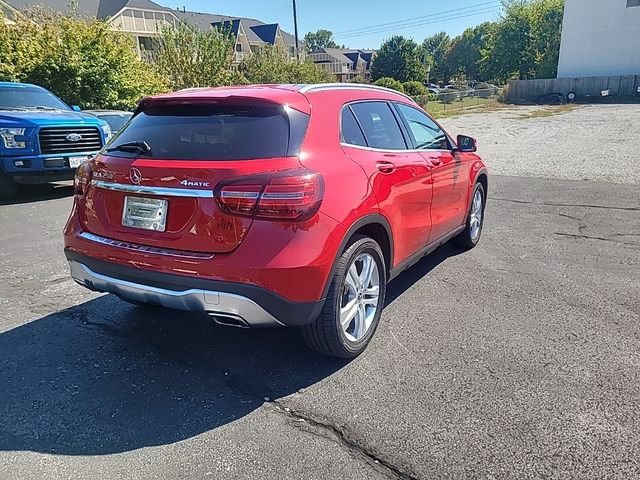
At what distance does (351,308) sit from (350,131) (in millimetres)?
1185

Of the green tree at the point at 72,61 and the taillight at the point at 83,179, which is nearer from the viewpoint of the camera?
the taillight at the point at 83,179

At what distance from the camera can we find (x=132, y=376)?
3033 mm

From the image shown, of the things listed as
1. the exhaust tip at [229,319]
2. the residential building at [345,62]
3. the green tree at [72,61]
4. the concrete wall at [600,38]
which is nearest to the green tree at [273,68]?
the green tree at [72,61]

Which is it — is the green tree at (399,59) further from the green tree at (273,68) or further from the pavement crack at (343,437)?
the pavement crack at (343,437)

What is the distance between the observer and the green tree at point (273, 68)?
92.7 ft

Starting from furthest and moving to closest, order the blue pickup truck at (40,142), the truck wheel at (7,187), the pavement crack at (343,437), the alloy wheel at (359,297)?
the truck wheel at (7,187) → the blue pickup truck at (40,142) → the alloy wheel at (359,297) → the pavement crack at (343,437)

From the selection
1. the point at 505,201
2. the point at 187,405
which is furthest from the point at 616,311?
the point at 505,201

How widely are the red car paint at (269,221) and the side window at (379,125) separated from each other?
0.08m

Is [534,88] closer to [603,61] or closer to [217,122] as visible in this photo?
[603,61]

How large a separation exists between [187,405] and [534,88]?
4665cm

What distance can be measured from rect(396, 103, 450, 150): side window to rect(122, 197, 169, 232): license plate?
220cm

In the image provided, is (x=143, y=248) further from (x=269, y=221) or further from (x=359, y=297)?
(x=359, y=297)

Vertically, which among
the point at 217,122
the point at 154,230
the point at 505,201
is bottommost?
the point at 505,201

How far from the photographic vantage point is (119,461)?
233 centimetres
